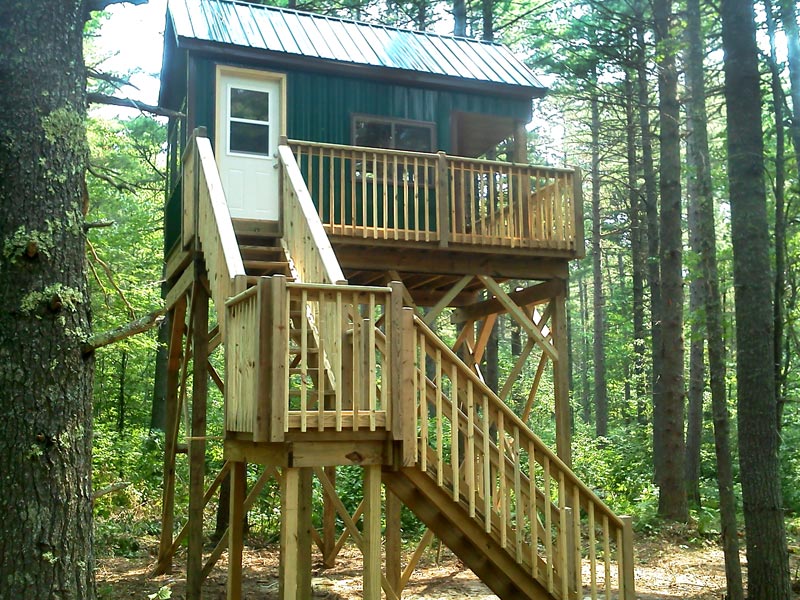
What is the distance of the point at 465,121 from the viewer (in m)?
14.0

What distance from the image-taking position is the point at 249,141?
39.3 ft

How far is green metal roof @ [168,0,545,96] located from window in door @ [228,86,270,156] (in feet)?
2.36

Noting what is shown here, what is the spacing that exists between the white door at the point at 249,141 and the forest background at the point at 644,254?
166 cm

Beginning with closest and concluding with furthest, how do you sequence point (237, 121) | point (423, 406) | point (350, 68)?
point (423, 406) < point (237, 121) < point (350, 68)

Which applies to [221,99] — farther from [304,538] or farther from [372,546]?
[372,546]

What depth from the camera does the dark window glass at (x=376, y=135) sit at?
12.9m

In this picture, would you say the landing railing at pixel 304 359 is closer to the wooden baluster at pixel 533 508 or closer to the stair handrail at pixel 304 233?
the stair handrail at pixel 304 233

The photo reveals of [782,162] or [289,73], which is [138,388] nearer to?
[289,73]

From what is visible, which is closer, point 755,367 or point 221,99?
point 755,367

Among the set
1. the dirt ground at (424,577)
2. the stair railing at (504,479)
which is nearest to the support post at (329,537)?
the dirt ground at (424,577)

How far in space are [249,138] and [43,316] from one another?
7.33m

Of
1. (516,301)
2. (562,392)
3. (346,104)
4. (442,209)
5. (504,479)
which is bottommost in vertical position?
(504,479)

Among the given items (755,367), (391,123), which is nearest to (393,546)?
(755,367)

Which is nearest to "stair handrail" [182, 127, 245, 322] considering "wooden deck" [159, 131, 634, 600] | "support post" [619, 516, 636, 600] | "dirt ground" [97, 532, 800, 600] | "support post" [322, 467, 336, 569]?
"wooden deck" [159, 131, 634, 600]
